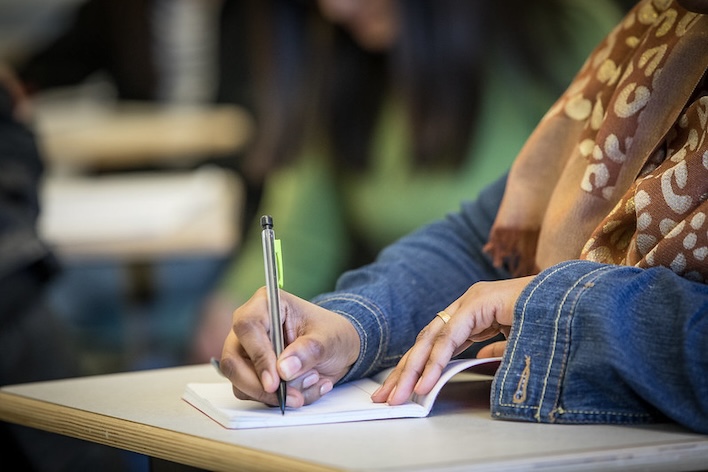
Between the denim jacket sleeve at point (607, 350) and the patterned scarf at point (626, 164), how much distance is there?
0.17 ft

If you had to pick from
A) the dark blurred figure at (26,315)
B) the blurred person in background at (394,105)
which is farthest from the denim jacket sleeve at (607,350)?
the blurred person in background at (394,105)

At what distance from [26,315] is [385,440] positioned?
1129 millimetres

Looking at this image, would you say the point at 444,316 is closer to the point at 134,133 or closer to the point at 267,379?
the point at 267,379

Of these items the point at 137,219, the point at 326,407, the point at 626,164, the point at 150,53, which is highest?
the point at 626,164

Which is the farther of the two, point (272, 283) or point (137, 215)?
point (137, 215)

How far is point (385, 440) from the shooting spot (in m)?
0.70

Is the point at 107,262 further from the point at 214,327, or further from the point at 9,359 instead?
the point at 9,359

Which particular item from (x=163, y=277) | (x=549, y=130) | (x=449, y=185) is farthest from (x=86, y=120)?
(x=549, y=130)

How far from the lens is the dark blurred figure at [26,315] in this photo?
1.52 metres

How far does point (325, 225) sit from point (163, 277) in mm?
609

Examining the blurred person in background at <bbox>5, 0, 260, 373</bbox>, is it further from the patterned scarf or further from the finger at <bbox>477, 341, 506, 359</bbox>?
the finger at <bbox>477, 341, 506, 359</bbox>

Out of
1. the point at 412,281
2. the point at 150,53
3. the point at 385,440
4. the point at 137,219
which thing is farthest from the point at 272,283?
the point at 150,53

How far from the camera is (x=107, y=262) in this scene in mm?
2936

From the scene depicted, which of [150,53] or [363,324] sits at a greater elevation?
[363,324]
